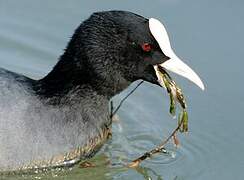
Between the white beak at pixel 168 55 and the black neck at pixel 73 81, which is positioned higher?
Answer: the white beak at pixel 168 55

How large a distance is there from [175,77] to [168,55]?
1178mm

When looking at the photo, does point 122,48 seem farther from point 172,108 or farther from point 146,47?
point 172,108

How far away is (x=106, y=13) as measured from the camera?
498 cm

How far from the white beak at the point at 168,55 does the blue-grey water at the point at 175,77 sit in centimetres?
72

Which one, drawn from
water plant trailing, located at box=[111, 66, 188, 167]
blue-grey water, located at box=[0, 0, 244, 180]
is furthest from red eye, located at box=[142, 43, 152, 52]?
blue-grey water, located at box=[0, 0, 244, 180]

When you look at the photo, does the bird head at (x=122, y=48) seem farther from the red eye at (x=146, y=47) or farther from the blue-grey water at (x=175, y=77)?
the blue-grey water at (x=175, y=77)

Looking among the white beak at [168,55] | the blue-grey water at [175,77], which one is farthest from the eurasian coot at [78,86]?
the blue-grey water at [175,77]

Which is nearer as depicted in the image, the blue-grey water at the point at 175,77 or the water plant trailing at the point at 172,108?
the water plant trailing at the point at 172,108

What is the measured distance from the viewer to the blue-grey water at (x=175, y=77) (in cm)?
546

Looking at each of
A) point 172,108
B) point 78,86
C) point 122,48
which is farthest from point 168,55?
point 78,86

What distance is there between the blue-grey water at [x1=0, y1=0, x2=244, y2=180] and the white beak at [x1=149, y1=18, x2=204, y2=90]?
0.72 m

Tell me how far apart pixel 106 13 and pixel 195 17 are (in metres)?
1.68

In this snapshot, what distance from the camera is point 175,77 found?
6.17 metres

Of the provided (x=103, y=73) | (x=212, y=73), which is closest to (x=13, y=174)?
(x=103, y=73)
